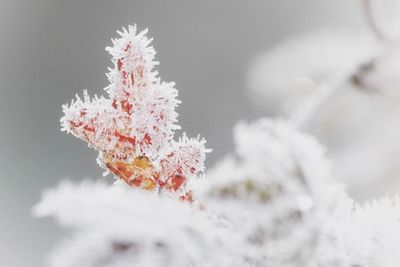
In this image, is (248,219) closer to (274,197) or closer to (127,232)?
(274,197)

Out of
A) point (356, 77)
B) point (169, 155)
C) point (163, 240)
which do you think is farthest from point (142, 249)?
point (356, 77)

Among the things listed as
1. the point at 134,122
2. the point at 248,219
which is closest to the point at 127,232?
the point at 248,219

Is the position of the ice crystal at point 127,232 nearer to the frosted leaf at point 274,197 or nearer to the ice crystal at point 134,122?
the frosted leaf at point 274,197

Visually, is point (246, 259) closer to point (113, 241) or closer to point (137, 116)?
point (113, 241)

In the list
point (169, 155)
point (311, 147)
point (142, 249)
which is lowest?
point (142, 249)

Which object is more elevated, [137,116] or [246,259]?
[137,116]

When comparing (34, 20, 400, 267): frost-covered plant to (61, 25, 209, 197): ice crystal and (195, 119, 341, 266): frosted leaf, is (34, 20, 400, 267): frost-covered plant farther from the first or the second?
(61, 25, 209, 197): ice crystal

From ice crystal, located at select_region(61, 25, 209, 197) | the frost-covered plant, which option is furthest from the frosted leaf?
ice crystal, located at select_region(61, 25, 209, 197)

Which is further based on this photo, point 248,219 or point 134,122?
point 134,122
